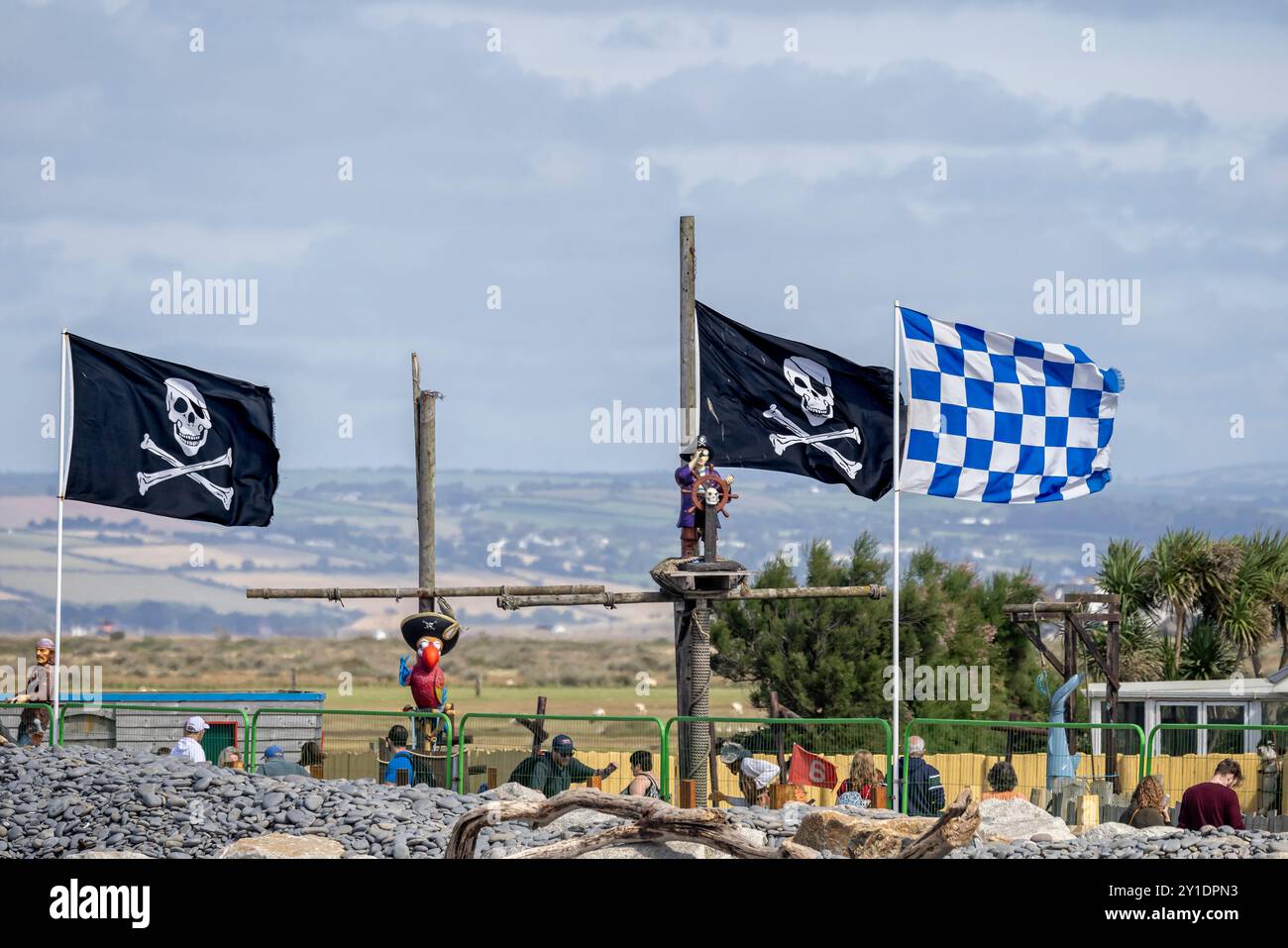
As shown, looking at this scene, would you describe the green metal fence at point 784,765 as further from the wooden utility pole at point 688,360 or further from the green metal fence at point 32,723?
the green metal fence at point 32,723

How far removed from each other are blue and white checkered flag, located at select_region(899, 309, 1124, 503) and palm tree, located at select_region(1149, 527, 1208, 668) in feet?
71.3

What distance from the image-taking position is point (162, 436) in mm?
21000

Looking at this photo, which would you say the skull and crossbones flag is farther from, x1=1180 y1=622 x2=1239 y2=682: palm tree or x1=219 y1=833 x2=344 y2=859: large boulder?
x1=1180 y1=622 x2=1239 y2=682: palm tree

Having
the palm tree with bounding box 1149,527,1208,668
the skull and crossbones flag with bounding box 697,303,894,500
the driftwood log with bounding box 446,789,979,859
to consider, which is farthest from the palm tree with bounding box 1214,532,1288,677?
the driftwood log with bounding box 446,789,979,859

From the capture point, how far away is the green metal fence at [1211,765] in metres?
Answer: 18.0

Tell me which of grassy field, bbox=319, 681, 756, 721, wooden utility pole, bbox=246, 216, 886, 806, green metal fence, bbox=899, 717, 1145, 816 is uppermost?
wooden utility pole, bbox=246, 216, 886, 806

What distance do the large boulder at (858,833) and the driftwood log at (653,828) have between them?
27cm

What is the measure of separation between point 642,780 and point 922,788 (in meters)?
2.76

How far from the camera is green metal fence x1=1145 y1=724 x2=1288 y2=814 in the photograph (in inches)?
707

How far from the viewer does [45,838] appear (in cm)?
1653

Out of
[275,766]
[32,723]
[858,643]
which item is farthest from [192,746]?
[858,643]
